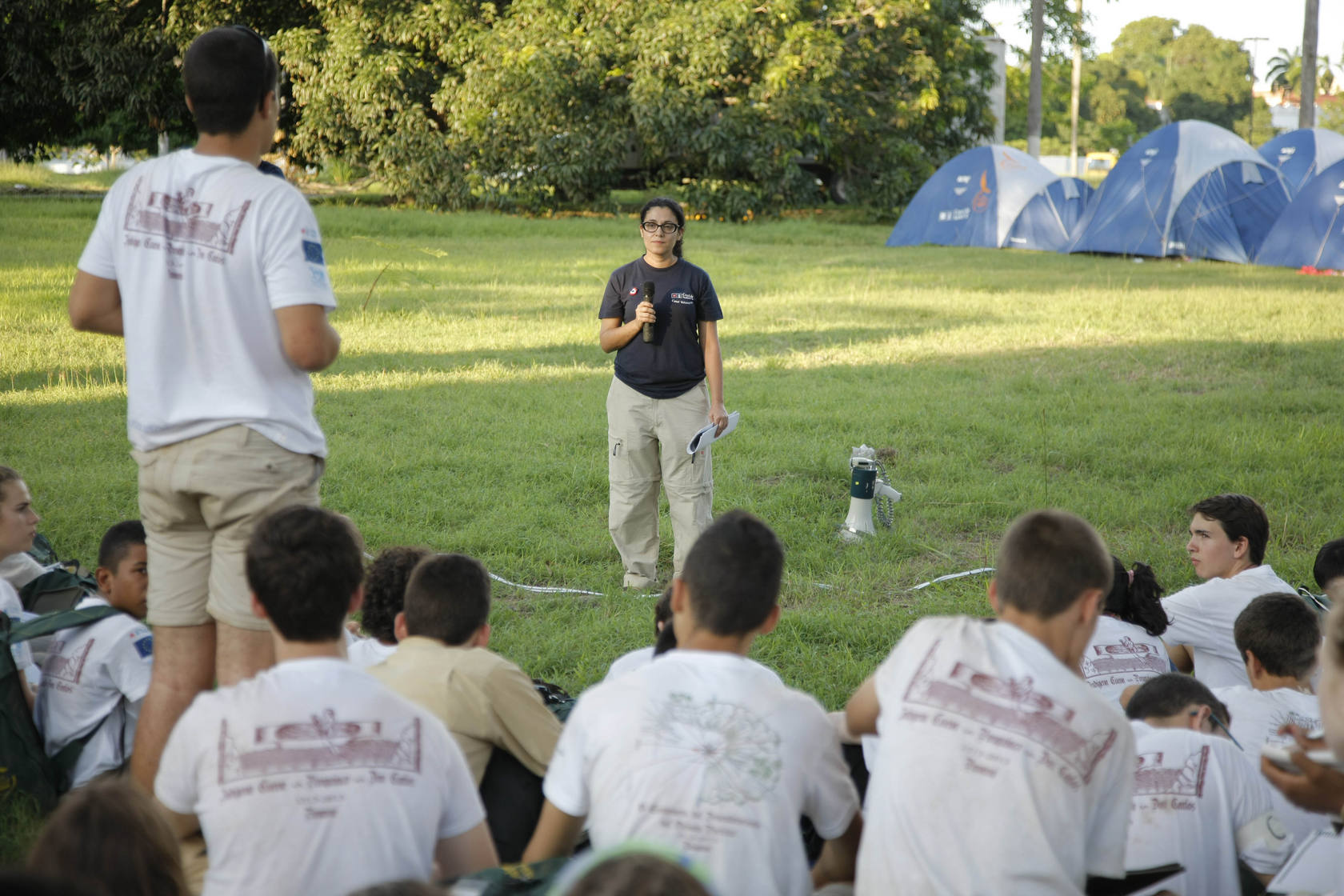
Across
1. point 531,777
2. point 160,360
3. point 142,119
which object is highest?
point 142,119

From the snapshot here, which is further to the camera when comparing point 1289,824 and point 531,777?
point 1289,824

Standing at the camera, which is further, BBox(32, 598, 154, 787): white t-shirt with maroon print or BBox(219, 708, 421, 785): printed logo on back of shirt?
BBox(32, 598, 154, 787): white t-shirt with maroon print

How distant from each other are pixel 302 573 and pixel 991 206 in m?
20.9

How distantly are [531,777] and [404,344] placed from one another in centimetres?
816

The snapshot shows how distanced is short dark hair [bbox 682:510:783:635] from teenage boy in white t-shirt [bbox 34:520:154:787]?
1.74m

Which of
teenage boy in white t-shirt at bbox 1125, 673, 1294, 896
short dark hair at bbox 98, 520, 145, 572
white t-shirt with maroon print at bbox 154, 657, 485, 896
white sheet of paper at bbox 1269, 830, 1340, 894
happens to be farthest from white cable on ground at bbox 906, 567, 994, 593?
white t-shirt with maroon print at bbox 154, 657, 485, 896

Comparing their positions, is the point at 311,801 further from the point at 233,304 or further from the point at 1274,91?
the point at 1274,91

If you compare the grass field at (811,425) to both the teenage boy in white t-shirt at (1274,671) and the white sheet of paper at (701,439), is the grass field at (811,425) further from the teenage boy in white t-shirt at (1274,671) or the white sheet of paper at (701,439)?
the teenage boy in white t-shirt at (1274,671)

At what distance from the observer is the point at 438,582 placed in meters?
2.96

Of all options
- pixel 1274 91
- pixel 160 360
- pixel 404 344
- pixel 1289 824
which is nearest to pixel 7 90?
pixel 404 344

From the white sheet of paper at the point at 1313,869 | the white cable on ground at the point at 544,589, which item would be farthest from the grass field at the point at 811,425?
the white sheet of paper at the point at 1313,869

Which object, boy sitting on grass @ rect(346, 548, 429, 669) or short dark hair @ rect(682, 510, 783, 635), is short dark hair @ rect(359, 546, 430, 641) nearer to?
boy sitting on grass @ rect(346, 548, 429, 669)

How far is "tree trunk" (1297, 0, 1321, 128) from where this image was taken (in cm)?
2466

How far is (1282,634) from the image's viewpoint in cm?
350
